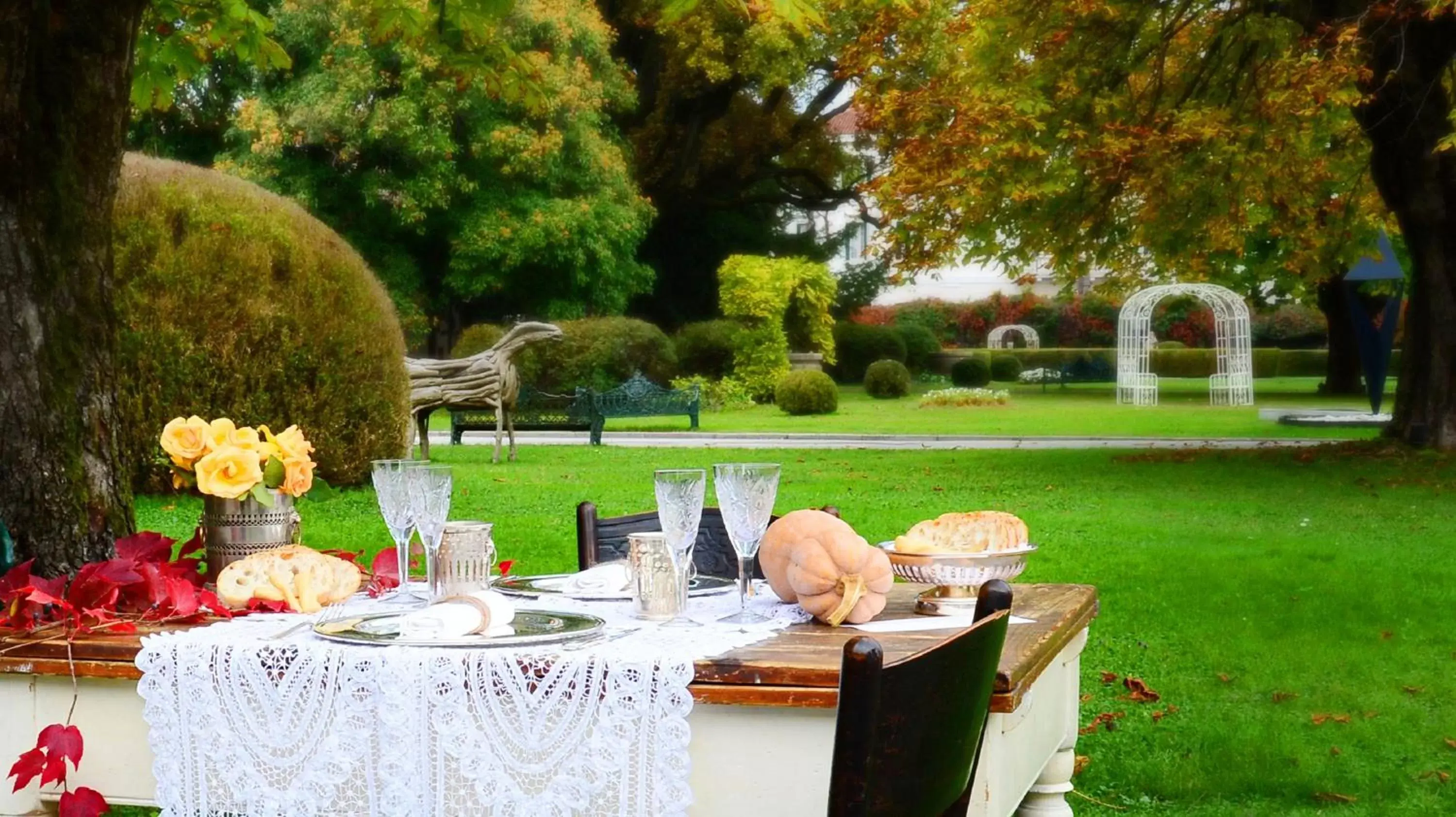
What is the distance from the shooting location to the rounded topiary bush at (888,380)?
27797 mm

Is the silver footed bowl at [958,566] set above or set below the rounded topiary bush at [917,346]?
below

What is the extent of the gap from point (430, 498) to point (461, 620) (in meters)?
0.26

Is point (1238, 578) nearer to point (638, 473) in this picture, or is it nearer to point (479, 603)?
point (479, 603)

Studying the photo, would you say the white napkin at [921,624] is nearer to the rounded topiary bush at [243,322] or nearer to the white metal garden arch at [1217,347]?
the rounded topiary bush at [243,322]

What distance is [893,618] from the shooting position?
7.53 feet

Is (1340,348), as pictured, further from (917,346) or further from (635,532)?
(635,532)

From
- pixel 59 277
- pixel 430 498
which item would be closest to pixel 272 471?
pixel 430 498

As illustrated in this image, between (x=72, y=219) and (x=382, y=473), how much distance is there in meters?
1.83

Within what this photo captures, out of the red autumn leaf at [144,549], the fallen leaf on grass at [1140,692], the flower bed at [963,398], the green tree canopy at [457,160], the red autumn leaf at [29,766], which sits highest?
the green tree canopy at [457,160]

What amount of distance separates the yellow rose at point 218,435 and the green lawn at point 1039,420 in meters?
16.1

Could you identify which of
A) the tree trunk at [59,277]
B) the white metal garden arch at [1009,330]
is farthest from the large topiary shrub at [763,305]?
the tree trunk at [59,277]

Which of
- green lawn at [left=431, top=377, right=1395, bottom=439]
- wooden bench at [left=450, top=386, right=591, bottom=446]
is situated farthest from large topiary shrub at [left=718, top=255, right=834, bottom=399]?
wooden bench at [left=450, top=386, right=591, bottom=446]

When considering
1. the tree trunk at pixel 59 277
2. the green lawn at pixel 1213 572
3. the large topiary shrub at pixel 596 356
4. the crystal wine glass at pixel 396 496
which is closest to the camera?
the crystal wine glass at pixel 396 496

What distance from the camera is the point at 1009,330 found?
37844mm
